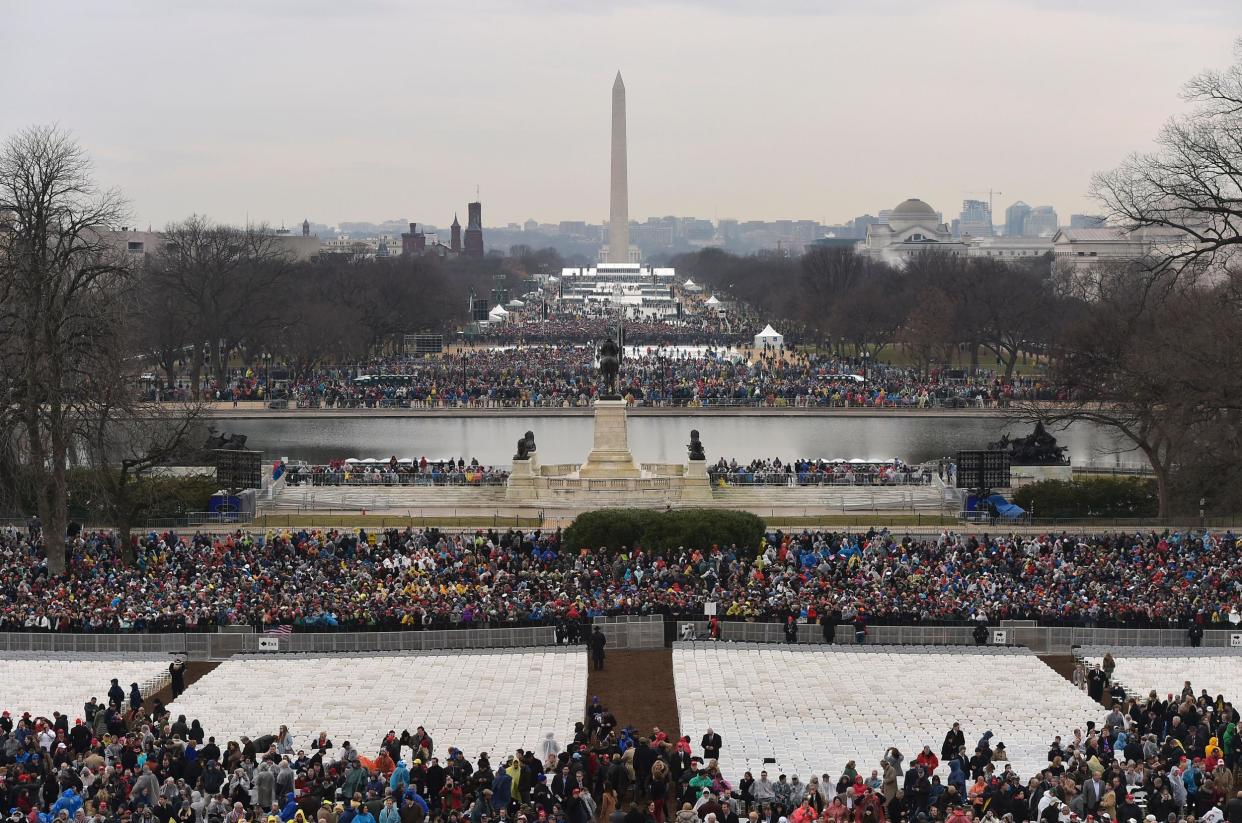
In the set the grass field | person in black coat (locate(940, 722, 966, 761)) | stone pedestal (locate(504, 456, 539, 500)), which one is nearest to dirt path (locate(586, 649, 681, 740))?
person in black coat (locate(940, 722, 966, 761))

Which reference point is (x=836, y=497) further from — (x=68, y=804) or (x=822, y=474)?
(x=68, y=804)

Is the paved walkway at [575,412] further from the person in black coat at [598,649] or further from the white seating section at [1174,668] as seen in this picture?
the person in black coat at [598,649]

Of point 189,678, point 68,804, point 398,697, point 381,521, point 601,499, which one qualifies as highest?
point 601,499

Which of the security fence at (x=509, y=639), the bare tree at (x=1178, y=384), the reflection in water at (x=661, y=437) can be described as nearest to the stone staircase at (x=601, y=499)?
the bare tree at (x=1178, y=384)

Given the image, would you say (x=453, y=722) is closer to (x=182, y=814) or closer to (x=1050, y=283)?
(x=182, y=814)

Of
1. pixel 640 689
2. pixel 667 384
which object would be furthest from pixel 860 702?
pixel 667 384

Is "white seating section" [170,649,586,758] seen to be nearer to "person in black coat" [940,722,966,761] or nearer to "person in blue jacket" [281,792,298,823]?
"person in blue jacket" [281,792,298,823]

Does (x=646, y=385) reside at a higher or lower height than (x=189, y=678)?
higher
